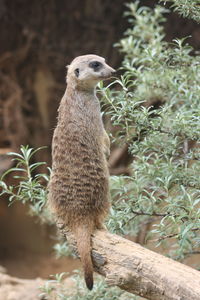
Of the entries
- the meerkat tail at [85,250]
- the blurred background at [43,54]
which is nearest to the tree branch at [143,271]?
the meerkat tail at [85,250]

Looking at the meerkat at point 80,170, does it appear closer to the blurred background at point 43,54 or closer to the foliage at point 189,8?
the foliage at point 189,8

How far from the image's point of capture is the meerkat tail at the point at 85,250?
1.70 m

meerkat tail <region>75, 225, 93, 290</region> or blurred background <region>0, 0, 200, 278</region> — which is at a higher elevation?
blurred background <region>0, 0, 200, 278</region>

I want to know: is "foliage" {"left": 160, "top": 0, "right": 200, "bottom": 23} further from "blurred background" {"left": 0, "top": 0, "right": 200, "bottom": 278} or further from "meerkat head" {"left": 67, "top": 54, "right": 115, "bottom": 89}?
"blurred background" {"left": 0, "top": 0, "right": 200, "bottom": 278}

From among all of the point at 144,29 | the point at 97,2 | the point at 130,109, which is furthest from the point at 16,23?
the point at 130,109

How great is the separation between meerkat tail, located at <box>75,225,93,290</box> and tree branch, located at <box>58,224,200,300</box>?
35mm

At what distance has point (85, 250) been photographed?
175 centimetres

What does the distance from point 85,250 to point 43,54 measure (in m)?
3.48

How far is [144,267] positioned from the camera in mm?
1616

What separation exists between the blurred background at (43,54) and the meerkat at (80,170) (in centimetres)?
266

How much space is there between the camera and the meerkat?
190cm

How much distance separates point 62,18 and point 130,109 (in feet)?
10.5

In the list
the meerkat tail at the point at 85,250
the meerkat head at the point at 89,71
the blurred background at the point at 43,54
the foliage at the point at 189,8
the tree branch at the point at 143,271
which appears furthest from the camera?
the blurred background at the point at 43,54

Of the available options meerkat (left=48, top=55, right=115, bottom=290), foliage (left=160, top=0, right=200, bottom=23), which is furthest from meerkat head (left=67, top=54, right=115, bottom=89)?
foliage (left=160, top=0, right=200, bottom=23)
